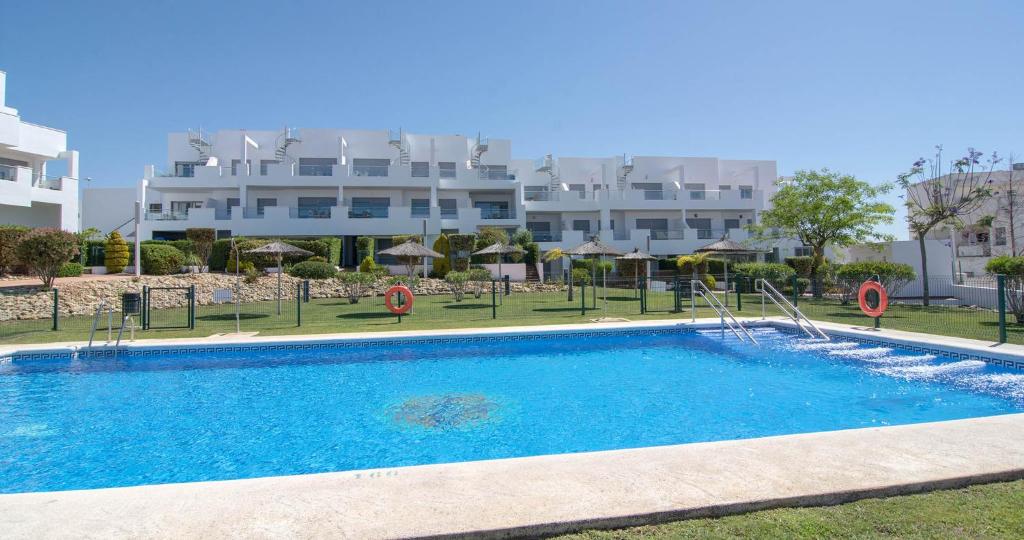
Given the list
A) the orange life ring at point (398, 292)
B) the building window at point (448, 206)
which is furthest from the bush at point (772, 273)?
the building window at point (448, 206)

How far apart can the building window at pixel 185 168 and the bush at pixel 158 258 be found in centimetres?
1383

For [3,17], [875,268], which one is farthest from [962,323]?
[3,17]

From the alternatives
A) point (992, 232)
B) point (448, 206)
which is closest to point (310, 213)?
point (448, 206)

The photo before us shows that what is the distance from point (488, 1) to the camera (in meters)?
14.7

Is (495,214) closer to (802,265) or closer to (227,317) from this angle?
(802,265)

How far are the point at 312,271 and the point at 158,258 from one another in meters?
6.29

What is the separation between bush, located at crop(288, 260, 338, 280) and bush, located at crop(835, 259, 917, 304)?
68.3ft

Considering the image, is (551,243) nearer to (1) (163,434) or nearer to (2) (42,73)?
(2) (42,73)

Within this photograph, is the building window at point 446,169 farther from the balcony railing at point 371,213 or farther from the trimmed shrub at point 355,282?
the trimmed shrub at point 355,282

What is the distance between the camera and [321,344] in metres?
11.7

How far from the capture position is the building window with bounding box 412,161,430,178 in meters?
37.0

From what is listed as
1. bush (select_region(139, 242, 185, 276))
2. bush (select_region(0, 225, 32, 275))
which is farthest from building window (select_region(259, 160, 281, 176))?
bush (select_region(0, 225, 32, 275))

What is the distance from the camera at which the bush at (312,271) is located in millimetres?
24141

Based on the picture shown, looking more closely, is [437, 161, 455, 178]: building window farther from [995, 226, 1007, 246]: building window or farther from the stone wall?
[995, 226, 1007, 246]: building window
